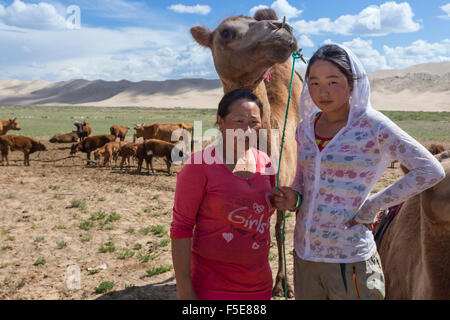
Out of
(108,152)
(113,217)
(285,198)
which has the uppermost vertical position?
(285,198)

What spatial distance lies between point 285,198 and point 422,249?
27.9 inches

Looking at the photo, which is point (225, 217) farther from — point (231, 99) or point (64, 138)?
point (64, 138)

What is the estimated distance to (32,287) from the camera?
203 inches

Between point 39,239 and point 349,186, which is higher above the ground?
point 349,186

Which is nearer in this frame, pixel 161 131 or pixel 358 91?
pixel 358 91

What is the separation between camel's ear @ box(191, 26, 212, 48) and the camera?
404 cm

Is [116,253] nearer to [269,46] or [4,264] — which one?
[4,264]

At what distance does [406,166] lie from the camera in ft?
5.94

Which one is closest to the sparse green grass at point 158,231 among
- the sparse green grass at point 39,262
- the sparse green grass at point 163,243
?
the sparse green grass at point 163,243

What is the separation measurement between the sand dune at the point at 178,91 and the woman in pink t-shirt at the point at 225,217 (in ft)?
303

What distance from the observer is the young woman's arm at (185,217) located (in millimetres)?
2098

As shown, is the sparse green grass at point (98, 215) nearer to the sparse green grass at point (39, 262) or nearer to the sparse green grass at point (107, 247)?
the sparse green grass at point (107, 247)

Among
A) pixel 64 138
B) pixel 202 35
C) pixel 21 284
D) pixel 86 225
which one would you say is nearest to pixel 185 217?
pixel 202 35

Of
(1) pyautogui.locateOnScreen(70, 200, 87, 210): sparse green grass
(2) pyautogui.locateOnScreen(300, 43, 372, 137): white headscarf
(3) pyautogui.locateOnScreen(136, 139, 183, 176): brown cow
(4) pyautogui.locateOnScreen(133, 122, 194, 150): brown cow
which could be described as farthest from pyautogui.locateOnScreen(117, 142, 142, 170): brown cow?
(2) pyautogui.locateOnScreen(300, 43, 372, 137): white headscarf
